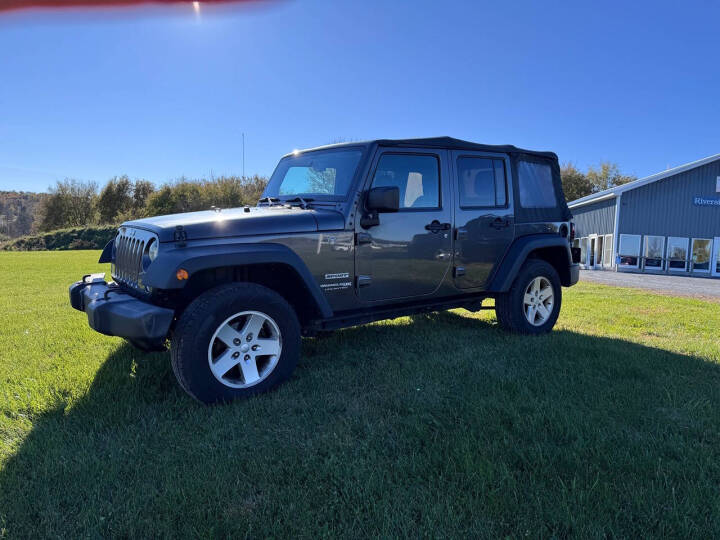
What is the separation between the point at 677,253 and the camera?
24.2 metres

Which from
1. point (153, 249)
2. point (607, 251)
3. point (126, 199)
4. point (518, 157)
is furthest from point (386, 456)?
point (126, 199)

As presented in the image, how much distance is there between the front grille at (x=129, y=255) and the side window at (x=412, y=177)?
1.90 meters

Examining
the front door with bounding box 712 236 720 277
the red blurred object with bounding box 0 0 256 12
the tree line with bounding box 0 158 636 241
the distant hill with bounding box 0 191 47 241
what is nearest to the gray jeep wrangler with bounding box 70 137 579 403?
the red blurred object with bounding box 0 0 256 12

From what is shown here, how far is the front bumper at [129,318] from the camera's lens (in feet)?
9.77

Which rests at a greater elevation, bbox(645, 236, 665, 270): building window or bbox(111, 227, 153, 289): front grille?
bbox(111, 227, 153, 289): front grille

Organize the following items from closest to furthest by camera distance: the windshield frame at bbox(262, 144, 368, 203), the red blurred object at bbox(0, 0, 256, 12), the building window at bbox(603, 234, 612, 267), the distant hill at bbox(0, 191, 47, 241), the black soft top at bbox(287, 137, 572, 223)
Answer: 1. the red blurred object at bbox(0, 0, 256, 12)
2. the windshield frame at bbox(262, 144, 368, 203)
3. the black soft top at bbox(287, 137, 572, 223)
4. the building window at bbox(603, 234, 612, 267)
5. the distant hill at bbox(0, 191, 47, 241)

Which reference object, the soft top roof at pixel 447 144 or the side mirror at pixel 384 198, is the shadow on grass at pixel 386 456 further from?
the soft top roof at pixel 447 144

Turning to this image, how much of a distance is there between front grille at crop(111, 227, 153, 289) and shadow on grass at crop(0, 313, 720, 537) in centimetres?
77

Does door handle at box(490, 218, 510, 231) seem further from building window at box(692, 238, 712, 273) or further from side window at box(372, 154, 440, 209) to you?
building window at box(692, 238, 712, 273)

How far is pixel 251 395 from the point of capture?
3.31 meters

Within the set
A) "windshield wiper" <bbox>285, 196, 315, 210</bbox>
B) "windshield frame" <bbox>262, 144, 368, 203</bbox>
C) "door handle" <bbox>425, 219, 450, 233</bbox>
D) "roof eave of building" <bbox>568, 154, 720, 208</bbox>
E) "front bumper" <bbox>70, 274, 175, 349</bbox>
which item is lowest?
"front bumper" <bbox>70, 274, 175, 349</bbox>

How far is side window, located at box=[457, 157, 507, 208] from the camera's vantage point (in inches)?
184

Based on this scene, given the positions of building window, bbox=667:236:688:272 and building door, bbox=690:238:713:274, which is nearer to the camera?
building door, bbox=690:238:713:274

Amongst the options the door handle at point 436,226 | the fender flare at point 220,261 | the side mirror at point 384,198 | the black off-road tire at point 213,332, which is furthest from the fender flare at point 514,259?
the black off-road tire at point 213,332
